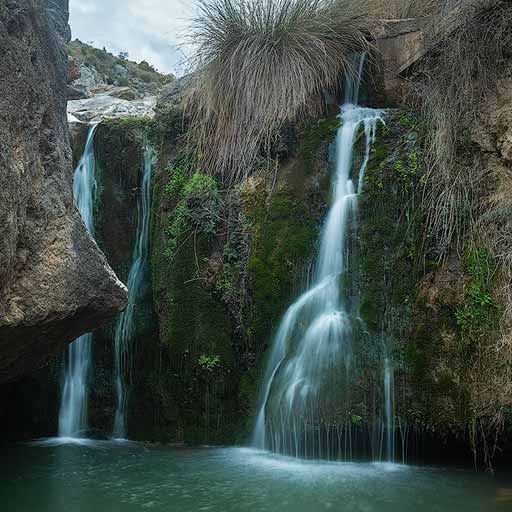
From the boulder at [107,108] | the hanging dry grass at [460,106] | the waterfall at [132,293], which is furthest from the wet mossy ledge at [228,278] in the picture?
the boulder at [107,108]

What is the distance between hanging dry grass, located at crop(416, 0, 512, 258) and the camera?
5113mm

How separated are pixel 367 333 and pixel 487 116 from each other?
2.31m

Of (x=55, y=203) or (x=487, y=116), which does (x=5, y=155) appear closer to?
(x=55, y=203)

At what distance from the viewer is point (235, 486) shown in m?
4.36

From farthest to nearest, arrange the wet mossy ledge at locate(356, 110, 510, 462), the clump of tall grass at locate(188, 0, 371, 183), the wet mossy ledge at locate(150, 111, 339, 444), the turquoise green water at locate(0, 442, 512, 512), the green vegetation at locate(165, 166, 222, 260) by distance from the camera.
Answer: the clump of tall grass at locate(188, 0, 371, 183) < the green vegetation at locate(165, 166, 222, 260) < the wet mossy ledge at locate(150, 111, 339, 444) < the wet mossy ledge at locate(356, 110, 510, 462) < the turquoise green water at locate(0, 442, 512, 512)

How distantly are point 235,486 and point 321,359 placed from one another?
4.55ft

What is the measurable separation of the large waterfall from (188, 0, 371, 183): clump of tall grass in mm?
1221

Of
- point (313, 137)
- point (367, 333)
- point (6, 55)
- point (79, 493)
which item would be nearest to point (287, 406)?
point (367, 333)

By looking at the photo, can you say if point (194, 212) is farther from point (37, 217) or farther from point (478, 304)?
point (478, 304)

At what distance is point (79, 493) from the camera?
443 cm

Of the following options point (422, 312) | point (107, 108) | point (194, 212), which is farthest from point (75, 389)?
point (107, 108)

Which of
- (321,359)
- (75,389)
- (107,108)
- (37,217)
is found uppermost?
(107,108)

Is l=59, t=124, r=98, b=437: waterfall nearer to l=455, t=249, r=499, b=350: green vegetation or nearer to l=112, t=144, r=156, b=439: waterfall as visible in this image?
l=112, t=144, r=156, b=439: waterfall

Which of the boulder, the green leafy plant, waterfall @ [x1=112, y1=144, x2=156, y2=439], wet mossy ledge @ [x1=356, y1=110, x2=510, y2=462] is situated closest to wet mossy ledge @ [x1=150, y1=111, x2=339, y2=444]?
the green leafy plant
